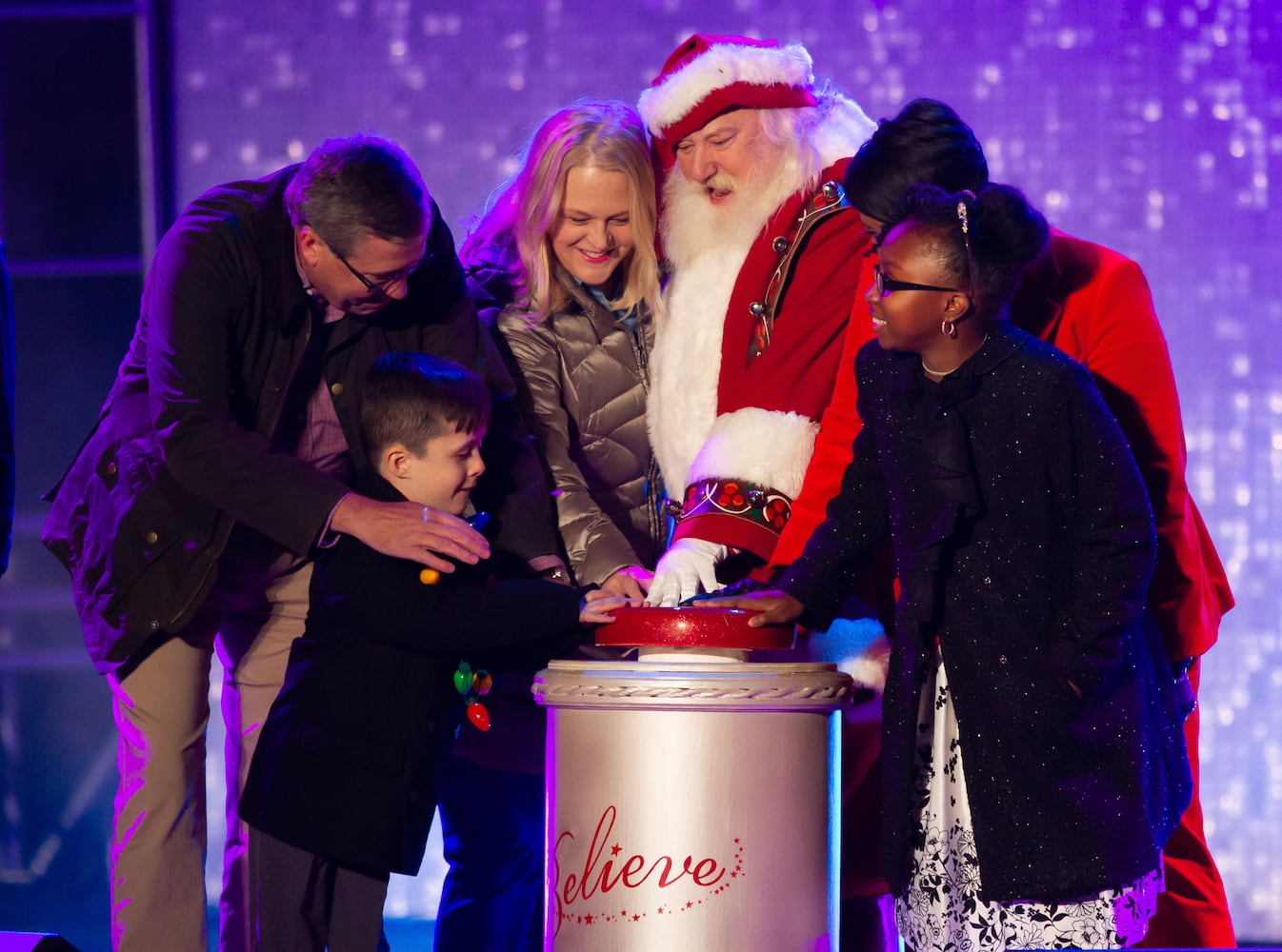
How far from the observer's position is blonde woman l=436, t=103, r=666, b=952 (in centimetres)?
305

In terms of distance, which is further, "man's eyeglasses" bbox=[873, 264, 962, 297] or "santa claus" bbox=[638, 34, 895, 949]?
"santa claus" bbox=[638, 34, 895, 949]

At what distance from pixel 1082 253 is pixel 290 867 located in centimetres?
171

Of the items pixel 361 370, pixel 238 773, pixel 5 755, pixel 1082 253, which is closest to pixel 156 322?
pixel 361 370

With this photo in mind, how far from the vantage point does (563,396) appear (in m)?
3.21

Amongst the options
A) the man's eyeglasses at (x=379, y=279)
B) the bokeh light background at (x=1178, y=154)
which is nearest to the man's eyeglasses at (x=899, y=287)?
the man's eyeglasses at (x=379, y=279)

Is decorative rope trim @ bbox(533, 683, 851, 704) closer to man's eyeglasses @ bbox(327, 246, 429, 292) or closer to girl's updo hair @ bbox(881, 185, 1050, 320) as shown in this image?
girl's updo hair @ bbox(881, 185, 1050, 320)

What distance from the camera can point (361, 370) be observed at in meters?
2.90

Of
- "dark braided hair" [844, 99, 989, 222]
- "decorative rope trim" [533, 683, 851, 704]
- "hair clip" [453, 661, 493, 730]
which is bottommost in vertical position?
"hair clip" [453, 661, 493, 730]

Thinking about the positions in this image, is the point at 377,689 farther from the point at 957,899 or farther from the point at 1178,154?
the point at 1178,154

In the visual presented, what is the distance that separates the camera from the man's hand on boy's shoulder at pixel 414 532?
8.00ft

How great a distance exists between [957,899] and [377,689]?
1003mm

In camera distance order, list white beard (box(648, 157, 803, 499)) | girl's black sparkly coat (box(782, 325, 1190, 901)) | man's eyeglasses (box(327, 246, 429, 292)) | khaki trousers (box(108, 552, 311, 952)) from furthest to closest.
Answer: white beard (box(648, 157, 803, 499)), khaki trousers (box(108, 552, 311, 952)), man's eyeglasses (box(327, 246, 429, 292)), girl's black sparkly coat (box(782, 325, 1190, 901))

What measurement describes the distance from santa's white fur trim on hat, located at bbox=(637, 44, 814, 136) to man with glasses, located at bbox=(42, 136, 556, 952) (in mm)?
568

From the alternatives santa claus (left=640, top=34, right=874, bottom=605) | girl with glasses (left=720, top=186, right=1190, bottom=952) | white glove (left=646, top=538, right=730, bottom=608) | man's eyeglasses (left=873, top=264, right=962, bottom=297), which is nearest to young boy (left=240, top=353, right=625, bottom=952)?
white glove (left=646, top=538, right=730, bottom=608)
